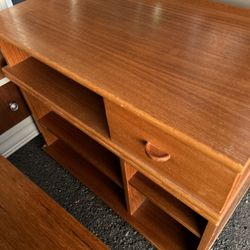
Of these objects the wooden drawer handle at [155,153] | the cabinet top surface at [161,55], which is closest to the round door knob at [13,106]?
the cabinet top surface at [161,55]

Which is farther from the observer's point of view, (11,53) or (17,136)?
(17,136)

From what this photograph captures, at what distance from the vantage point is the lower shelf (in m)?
0.93

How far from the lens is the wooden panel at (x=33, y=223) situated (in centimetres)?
67

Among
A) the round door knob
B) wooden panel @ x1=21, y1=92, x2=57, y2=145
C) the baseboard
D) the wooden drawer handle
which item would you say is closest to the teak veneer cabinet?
the wooden drawer handle

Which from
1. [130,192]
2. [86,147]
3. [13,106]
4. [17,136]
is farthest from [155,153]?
[17,136]

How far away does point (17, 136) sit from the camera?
129 centimetres

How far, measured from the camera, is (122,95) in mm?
540

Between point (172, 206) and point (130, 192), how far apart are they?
17cm

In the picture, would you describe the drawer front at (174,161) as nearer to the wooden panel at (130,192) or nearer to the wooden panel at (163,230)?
the wooden panel at (130,192)

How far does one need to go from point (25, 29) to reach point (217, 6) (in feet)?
1.68

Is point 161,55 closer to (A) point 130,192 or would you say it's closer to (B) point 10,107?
(A) point 130,192

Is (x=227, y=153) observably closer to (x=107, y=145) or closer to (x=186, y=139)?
(x=186, y=139)

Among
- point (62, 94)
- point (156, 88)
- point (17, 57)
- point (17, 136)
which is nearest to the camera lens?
point (156, 88)

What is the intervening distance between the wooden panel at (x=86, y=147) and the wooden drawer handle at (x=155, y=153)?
0.36m
